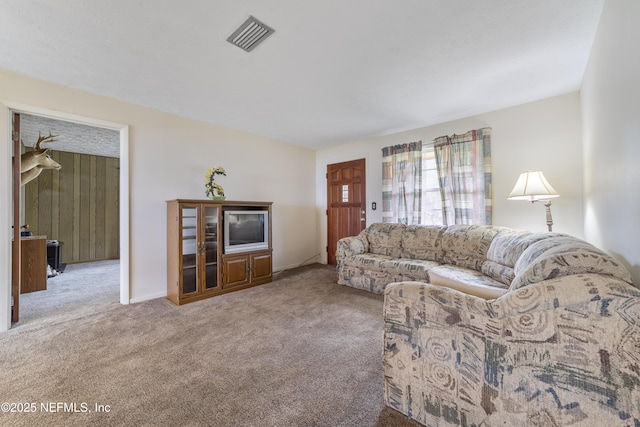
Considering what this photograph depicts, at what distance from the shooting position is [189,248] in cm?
316

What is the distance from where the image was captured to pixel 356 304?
297cm

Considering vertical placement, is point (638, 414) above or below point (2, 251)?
below

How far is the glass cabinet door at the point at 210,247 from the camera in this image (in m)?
3.23

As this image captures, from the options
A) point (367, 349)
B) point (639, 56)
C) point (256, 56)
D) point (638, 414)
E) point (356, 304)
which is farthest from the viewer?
point (356, 304)

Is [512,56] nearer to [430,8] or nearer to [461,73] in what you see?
[461,73]

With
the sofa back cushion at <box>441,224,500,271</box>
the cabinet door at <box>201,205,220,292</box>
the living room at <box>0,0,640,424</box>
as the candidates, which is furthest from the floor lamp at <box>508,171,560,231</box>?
the cabinet door at <box>201,205,220,292</box>

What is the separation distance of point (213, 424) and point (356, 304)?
6.34 feet

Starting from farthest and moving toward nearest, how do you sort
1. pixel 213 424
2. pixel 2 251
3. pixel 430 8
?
1. pixel 2 251
2. pixel 430 8
3. pixel 213 424

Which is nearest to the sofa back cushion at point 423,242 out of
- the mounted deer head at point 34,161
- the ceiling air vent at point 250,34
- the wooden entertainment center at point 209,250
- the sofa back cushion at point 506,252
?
the sofa back cushion at point 506,252

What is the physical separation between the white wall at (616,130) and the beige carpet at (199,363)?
1576mm

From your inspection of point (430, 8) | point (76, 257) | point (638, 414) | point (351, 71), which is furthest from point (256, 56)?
point (76, 257)

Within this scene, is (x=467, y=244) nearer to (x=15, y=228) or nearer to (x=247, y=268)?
(x=247, y=268)

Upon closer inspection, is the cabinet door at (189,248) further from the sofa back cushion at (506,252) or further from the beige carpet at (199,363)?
the sofa back cushion at (506,252)

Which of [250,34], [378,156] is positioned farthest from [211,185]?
[378,156]
